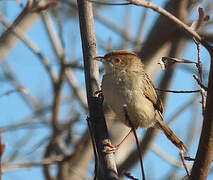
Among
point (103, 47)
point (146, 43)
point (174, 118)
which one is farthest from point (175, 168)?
point (103, 47)

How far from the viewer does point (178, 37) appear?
685 cm

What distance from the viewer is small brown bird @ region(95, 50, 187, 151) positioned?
400 centimetres

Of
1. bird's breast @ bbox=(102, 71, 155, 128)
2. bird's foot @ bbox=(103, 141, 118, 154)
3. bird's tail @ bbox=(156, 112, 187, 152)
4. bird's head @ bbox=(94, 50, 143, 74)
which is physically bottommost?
bird's tail @ bbox=(156, 112, 187, 152)

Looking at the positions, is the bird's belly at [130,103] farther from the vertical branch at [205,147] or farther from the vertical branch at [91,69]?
the vertical branch at [205,147]

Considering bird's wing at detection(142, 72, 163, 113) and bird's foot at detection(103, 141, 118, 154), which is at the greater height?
bird's wing at detection(142, 72, 163, 113)

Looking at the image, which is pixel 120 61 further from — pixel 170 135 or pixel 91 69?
pixel 91 69

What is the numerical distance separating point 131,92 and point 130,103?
12cm

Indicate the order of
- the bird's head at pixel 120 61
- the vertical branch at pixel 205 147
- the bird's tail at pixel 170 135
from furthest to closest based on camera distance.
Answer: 1. the bird's head at pixel 120 61
2. the bird's tail at pixel 170 135
3. the vertical branch at pixel 205 147

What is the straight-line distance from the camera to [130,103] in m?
4.09

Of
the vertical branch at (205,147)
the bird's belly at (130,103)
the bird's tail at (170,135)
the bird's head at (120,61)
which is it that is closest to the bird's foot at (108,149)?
the vertical branch at (205,147)

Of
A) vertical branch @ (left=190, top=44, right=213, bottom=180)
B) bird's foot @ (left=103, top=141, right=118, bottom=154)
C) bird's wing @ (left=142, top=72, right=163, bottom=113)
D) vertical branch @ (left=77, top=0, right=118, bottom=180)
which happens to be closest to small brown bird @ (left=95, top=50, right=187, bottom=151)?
bird's wing @ (left=142, top=72, right=163, bottom=113)

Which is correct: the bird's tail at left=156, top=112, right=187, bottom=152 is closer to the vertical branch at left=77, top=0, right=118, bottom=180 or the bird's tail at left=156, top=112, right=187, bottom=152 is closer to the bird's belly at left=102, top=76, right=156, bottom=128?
the bird's belly at left=102, top=76, right=156, bottom=128

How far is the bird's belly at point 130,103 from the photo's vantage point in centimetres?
396

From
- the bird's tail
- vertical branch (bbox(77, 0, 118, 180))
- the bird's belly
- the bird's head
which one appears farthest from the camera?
the bird's head
